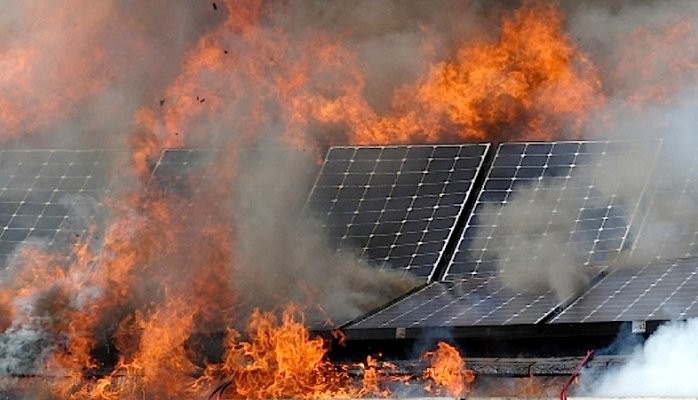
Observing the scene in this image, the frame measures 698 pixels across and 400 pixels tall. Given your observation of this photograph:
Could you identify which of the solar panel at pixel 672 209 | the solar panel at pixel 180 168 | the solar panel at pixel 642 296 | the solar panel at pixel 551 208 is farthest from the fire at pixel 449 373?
the solar panel at pixel 180 168

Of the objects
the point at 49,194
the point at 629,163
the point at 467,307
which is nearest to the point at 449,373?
the point at 467,307

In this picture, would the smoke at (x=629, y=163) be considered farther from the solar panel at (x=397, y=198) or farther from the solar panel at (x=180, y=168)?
the solar panel at (x=180, y=168)

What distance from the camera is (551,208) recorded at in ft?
52.5

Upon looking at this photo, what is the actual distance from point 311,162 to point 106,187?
2861mm

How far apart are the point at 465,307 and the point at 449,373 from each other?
142cm

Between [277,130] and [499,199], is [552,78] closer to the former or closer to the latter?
[499,199]

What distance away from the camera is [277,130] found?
712 inches

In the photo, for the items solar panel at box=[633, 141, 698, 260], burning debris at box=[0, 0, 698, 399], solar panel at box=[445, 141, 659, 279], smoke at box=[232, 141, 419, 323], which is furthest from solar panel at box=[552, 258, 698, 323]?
smoke at box=[232, 141, 419, 323]

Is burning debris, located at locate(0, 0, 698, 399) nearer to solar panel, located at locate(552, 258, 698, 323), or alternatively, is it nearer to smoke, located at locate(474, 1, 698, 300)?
smoke, located at locate(474, 1, 698, 300)

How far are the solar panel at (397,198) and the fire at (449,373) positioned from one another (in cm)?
206

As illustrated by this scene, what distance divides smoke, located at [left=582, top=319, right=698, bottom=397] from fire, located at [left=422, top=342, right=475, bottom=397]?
1.17 meters

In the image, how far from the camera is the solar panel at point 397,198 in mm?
16125

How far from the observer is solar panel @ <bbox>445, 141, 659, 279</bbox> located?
51.0 ft

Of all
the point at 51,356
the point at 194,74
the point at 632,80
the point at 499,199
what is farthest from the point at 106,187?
the point at 632,80
